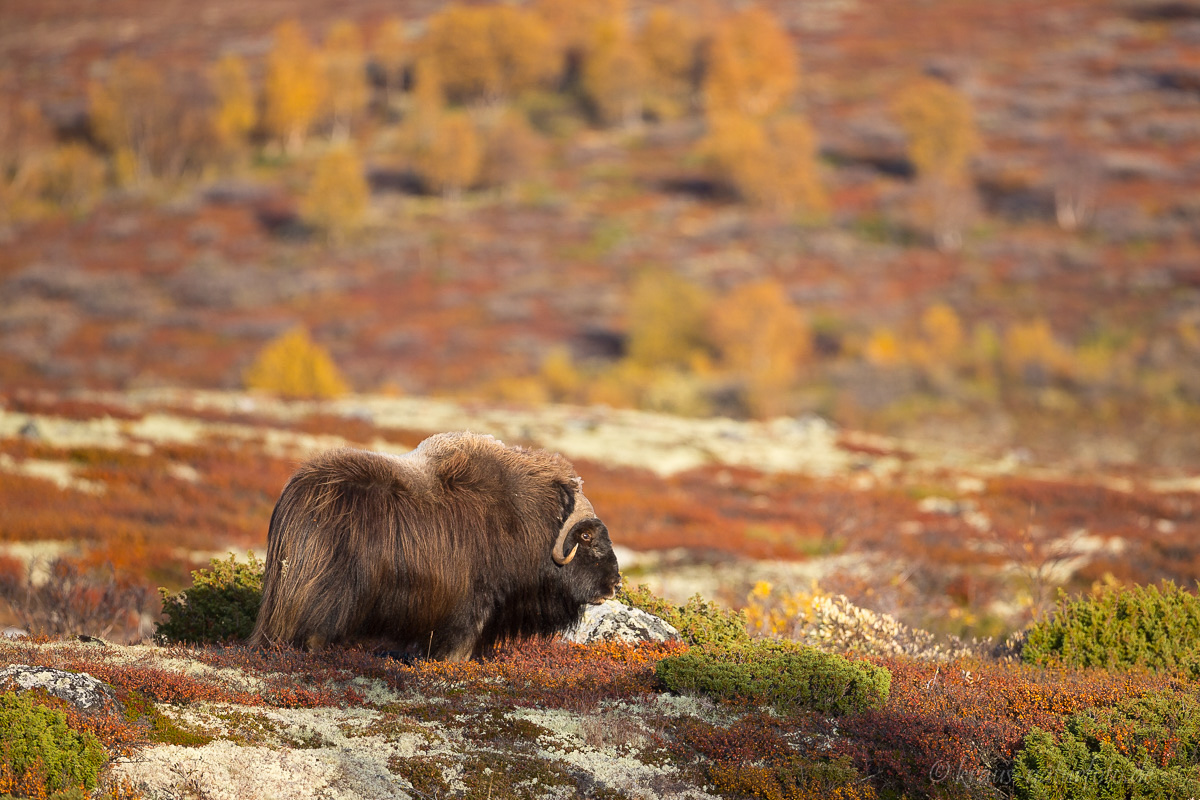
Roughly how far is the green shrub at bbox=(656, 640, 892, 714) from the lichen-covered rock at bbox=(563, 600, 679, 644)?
124cm

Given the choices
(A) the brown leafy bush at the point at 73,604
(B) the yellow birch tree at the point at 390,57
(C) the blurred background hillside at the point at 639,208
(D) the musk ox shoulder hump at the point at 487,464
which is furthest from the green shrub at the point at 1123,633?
(B) the yellow birch tree at the point at 390,57

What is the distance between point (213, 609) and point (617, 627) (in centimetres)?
328

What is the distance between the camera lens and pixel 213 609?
7.59 metres

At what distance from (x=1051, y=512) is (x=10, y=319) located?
4421 centimetres

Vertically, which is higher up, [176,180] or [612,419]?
[176,180]

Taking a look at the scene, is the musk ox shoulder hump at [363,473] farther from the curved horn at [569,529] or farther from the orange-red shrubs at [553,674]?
the orange-red shrubs at [553,674]

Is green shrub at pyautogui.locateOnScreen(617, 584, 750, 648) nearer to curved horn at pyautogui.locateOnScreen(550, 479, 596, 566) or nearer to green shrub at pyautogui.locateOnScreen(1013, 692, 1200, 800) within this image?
curved horn at pyautogui.locateOnScreen(550, 479, 596, 566)

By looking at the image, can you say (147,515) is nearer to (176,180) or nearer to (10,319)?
(10,319)

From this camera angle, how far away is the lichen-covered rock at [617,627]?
7.13 m

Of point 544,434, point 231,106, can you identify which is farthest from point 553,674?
Result: point 231,106

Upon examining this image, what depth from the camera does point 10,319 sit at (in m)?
43.5

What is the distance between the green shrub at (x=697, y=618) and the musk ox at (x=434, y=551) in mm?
835

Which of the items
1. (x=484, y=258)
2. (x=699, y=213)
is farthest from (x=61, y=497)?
(x=699, y=213)

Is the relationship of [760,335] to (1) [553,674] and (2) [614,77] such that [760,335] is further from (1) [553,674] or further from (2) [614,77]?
(2) [614,77]
